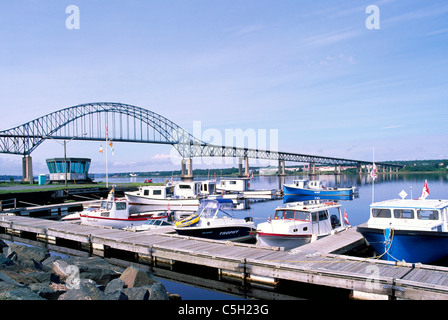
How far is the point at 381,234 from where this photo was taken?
16.2 metres

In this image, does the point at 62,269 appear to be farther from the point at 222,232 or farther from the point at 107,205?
the point at 107,205

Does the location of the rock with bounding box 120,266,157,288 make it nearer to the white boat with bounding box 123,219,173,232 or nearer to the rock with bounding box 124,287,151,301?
the rock with bounding box 124,287,151,301

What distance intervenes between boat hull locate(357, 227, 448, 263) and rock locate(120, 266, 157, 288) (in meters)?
9.54

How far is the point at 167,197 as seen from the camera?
40750mm

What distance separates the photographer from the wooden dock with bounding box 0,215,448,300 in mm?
11039

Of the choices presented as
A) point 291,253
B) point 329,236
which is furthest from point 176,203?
point 291,253

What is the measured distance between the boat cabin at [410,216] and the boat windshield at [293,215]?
3455 mm

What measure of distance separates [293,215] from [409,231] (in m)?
5.92

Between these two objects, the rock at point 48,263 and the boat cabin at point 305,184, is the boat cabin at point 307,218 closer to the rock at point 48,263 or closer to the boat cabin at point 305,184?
the rock at point 48,263

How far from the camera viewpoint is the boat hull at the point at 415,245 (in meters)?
15.5

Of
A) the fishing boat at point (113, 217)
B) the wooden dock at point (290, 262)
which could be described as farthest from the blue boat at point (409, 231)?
the fishing boat at point (113, 217)

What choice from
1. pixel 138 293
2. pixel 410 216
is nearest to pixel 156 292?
pixel 138 293
